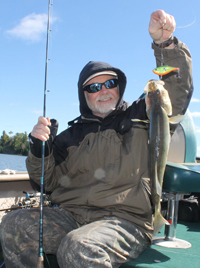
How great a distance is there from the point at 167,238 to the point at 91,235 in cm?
129

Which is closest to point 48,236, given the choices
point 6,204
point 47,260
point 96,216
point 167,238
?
point 47,260

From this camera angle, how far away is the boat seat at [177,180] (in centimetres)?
302

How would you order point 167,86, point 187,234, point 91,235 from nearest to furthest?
point 91,235 < point 167,86 < point 187,234

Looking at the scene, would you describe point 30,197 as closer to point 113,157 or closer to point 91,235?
point 113,157

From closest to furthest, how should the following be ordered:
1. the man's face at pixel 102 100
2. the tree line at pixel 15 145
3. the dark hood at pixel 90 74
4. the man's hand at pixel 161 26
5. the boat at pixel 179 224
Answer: the boat at pixel 179 224 < the man's hand at pixel 161 26 < the man's face at pixel 102 100 < the dark hood at pixel 90 74 < the tree line at pixel 15 145

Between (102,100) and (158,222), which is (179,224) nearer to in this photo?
(158,222)

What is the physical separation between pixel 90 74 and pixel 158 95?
4.50ft

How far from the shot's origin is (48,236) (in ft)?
9.50

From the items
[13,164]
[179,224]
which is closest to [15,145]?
[13,164]

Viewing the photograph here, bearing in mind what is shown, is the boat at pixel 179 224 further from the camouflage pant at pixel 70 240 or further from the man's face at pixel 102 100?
the man's face at pixel 102 100

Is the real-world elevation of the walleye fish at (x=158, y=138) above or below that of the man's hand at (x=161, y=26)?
below

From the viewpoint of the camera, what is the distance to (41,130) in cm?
304

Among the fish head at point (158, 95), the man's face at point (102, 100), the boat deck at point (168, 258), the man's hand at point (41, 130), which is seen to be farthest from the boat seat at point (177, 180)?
the man's hand at point (41, 130)

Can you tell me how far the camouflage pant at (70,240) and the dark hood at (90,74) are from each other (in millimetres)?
1505
